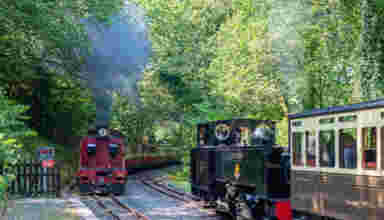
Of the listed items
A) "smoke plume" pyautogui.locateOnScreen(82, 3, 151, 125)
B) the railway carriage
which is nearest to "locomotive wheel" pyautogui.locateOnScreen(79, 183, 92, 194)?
"smoke plume" pyautogui.locateOnScreen(82, 3, 151, 125)

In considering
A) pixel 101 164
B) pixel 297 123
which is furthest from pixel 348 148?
pixel 101 164

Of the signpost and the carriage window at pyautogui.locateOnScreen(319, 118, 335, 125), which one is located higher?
the carriage window at pyautogui.locateOnScreen(319, 118, 335, 125)

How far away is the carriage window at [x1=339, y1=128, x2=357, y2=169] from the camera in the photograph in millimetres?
10086

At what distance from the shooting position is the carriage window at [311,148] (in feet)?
37.6

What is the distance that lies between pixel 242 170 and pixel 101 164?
37.6ft

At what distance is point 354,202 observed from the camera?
32.5ft

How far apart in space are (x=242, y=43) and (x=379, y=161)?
19090 millimetres

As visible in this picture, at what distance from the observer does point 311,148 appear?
1159 cm

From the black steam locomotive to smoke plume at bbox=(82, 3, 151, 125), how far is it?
35.1 feet

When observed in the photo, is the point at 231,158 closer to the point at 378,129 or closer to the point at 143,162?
the point at 378,129

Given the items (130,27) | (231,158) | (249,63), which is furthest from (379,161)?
(130,27)

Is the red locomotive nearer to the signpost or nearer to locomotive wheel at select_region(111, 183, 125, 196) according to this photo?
locomotive wheel at select_region(111, 183, 125, 196)

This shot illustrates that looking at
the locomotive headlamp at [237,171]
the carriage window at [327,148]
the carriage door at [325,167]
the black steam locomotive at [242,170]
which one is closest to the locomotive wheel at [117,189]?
the black steam locomotive at [242,170]

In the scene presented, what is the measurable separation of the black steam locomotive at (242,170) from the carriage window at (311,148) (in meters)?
1.49
